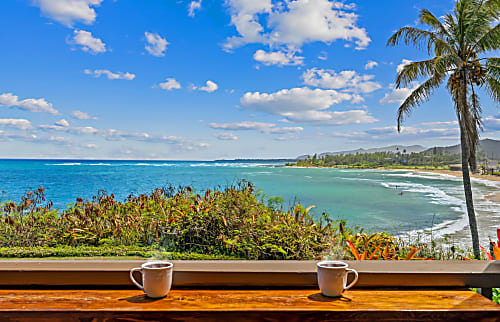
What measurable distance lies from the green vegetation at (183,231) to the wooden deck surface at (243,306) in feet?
6.64

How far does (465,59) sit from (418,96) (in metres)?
1.01

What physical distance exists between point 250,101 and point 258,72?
704 mm

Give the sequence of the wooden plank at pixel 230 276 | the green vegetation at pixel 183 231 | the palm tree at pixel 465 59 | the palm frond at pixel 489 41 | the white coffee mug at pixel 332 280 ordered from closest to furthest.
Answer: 1. the white coffee mug at pixel 332 280
2. the wooden plank at pixel 230 276
3. the green vegetation at pixel 183 231
4. the palm frond at pixel 489 41
5. the palm tree at pixel 465 59

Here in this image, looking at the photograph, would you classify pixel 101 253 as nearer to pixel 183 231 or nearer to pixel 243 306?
pixel 183 231

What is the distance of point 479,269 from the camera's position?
1249mm

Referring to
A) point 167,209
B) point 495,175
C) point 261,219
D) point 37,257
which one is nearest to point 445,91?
point 261,219

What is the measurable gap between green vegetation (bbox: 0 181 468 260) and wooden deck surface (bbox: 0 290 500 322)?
6.64ft

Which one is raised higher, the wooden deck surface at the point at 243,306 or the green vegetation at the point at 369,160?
the green vegetation at the point at 369,160

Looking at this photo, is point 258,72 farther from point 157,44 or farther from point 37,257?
point 37,257

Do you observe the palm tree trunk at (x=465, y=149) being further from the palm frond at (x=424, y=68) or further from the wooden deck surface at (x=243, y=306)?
the wooden deck surface at (x=243, y=306)

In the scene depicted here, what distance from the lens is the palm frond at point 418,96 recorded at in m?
6.91

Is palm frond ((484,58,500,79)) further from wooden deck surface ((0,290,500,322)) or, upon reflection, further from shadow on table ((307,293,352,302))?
shadow on table ((307,293,352,302))

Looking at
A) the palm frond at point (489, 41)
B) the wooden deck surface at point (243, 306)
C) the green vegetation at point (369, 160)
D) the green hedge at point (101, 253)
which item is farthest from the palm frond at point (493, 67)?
the green vegetation at point (369, 160)

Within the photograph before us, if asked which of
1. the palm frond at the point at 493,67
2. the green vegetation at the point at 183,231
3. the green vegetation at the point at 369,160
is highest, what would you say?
the palm frond at the point at 493,67
